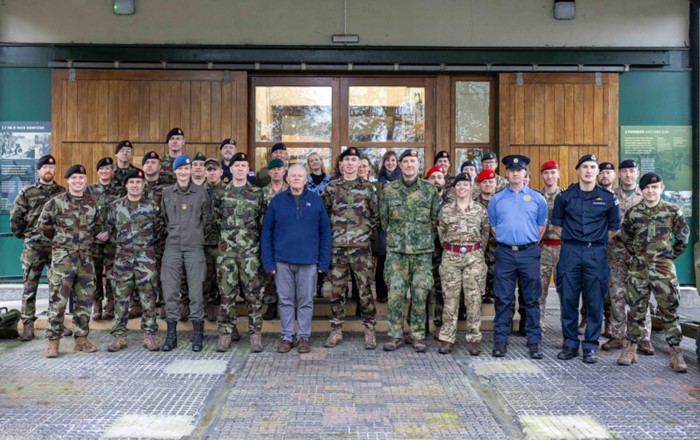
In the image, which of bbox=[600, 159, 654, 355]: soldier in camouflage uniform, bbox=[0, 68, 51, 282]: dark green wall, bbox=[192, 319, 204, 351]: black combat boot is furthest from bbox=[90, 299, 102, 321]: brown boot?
bbox=[600, 159, 654, 355]: soldier in camouflage uniform

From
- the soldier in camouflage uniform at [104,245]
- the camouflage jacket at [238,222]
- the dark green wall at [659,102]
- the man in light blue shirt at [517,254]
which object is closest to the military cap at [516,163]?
the man in light blue shirt at [517,254]

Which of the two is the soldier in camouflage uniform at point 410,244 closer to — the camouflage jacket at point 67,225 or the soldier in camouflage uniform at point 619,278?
the soldier in camouflage uniform at point 619,278

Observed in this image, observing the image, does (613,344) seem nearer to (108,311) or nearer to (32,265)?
(108,311)

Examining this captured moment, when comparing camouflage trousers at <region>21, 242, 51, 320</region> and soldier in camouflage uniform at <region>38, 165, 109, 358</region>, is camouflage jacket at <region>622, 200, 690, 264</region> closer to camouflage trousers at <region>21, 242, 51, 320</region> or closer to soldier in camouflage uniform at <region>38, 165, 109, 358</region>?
soldier in camouflage uniform at <region>38, 165, 109, 358</region>

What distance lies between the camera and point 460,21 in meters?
8.81

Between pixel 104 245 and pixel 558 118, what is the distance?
19.8 feet

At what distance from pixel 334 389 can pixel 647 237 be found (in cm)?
307

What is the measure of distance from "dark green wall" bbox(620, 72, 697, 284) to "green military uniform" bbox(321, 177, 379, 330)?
15.0ft

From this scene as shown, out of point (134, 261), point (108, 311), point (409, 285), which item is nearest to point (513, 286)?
point (409, 285)

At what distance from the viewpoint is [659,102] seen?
8.87m

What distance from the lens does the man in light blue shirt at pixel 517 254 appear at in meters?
5.95

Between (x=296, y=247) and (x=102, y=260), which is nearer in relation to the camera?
(x=296, y=247)

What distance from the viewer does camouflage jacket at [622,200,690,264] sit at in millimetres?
5668

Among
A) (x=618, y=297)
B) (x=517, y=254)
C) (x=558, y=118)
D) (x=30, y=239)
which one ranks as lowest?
(x=618, y=297)
